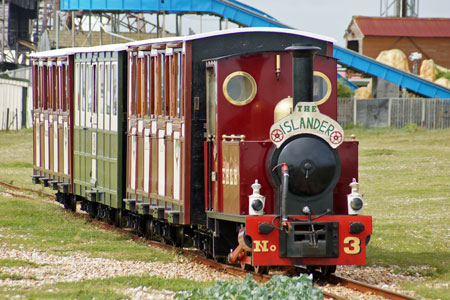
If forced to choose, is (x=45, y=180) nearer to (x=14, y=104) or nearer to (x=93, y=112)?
(x=93, y=112)

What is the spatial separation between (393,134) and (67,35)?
27.8 m

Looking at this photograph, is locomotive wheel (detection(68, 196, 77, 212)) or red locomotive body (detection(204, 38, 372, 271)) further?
locomotive wheel (detection(68, 196, 77, 212))

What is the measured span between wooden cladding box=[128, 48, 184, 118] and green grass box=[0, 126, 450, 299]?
2245 millimetres

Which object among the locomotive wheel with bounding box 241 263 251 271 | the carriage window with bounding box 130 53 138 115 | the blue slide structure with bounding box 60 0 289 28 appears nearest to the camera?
the locomotive wheel with bounding box 241 263 251 271

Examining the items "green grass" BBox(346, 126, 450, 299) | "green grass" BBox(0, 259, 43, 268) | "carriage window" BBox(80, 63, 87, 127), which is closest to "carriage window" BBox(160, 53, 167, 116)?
"green grass" BBox(0, 259, 43, 268)

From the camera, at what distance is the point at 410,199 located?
23.1 meters

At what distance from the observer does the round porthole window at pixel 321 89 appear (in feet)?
40.3

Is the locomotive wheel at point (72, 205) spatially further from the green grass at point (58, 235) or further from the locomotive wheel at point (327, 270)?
the locomotive wheel at point (327, 270)

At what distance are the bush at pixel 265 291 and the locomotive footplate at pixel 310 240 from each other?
5.15 feet

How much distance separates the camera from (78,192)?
1903 cm

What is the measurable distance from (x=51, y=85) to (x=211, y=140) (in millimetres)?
9537

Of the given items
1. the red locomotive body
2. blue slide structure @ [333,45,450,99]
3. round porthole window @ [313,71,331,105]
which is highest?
blue slide structure @ [333,45,450,99]

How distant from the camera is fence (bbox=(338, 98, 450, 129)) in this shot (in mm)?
46125

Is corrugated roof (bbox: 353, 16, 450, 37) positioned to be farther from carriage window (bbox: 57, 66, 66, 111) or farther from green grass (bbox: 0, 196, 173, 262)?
green grass (bbox: 0, 196, 173, 262)
